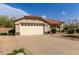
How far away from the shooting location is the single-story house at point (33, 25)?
10.7 meters

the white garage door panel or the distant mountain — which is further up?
the distant mountain

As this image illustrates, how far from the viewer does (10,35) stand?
1061 centimetres

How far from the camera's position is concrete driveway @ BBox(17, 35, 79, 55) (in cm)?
1052

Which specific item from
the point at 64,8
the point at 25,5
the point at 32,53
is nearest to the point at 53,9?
the point at 64,8

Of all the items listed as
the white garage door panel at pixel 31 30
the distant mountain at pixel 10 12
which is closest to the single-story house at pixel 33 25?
the white garage door panel at pixel 31 30

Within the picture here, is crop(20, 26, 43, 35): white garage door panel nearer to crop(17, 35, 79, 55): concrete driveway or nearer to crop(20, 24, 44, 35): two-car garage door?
crop(20, 24, 44, 35): two-car garage door

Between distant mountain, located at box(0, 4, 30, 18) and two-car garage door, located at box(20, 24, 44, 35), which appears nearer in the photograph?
distant mountain, located at box(0, 4, 30, 18)

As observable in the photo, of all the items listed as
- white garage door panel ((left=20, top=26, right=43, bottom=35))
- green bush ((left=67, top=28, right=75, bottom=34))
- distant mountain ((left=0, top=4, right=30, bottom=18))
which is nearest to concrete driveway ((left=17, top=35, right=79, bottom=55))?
white garage door panel ((left=20, top=26, right=43, bottom=35))

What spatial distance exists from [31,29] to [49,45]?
97 centimetres

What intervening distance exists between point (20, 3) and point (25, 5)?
201 millimetres

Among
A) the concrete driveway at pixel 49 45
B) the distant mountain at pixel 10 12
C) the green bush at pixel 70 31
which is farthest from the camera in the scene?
the green bush at pixel 70 31

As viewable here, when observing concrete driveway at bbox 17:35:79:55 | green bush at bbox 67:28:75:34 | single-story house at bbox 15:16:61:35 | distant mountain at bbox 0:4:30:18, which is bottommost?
concrete driveway at bbox 17:35:79:55

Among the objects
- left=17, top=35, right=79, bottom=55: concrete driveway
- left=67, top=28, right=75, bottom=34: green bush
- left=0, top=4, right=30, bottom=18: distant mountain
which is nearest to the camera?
left=0, top=4, right=30, bottom=18: distant mountain

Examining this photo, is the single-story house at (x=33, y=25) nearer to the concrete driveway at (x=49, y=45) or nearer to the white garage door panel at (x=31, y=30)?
the white garage door panel at (x=31, y=30)
